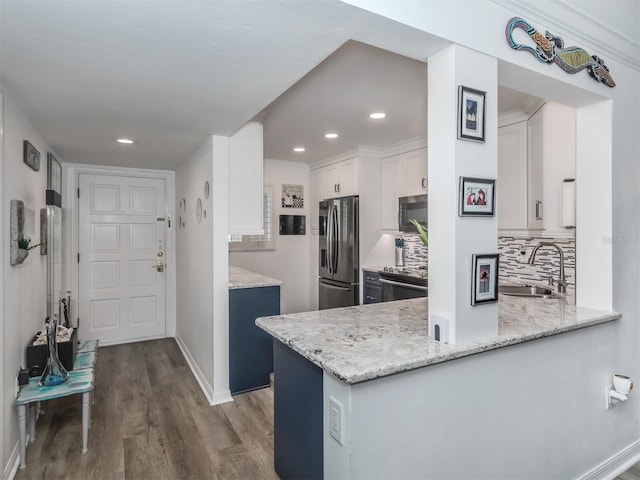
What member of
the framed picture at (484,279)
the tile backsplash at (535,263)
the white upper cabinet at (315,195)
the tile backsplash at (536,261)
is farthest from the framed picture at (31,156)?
the tile backsplash at (536,261)

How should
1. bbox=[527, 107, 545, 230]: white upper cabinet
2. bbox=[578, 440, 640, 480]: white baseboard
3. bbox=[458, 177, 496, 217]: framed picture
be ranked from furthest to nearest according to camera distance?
bbox=[527, 107, 545, 230]: white upper cabinet < bbox=[578, 440, 640, 480]: white baseboard < bbox=[458, 177, 496, 217]: framed picture

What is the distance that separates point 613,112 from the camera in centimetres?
204

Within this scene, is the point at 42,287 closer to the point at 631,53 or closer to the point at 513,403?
the point at 513,403

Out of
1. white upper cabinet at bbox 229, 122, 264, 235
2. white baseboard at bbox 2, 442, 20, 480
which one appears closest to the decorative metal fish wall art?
white upper cabinet at bbox 229, 122, 264, 235

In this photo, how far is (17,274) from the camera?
217 centimetres

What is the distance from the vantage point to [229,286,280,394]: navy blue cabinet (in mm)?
3018

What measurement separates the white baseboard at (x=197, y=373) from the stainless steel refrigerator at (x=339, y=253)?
1.78 metres

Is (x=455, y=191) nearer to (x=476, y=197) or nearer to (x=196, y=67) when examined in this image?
(x=476, y=197)

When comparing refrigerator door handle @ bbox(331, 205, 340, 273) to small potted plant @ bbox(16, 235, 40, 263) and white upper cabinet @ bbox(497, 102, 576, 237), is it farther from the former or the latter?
small potted plant @ bbox(16, 235, 40, 263)

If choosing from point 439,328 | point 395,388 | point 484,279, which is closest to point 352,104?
point 484,279

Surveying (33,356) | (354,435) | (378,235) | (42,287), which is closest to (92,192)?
(42,287)

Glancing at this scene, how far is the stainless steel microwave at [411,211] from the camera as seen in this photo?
3.75 metres

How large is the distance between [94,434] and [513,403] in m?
2.54

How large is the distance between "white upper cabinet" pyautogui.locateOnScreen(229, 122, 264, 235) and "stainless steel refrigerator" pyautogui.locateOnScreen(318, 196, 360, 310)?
4.97 feet
